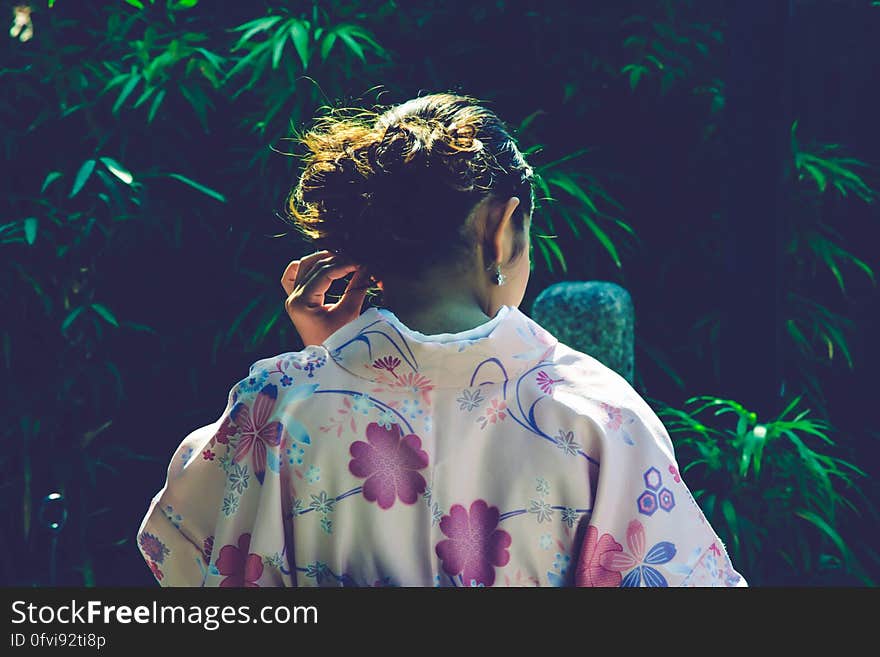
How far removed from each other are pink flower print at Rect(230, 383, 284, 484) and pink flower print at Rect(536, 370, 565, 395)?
0.31 m

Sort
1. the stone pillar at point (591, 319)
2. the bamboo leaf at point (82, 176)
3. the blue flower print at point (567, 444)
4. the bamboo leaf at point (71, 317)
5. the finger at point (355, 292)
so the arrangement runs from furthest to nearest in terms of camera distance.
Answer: the bamboo leaf at point (71, 317), the bamboo leaf at point (82, 176), the stone pillar at point (591, 319), the finger at point (355, 292), the blue flower print at point (567, 444)

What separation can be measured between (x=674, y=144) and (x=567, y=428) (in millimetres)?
2191

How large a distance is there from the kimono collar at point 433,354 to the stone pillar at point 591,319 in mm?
956

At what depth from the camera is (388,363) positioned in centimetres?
119

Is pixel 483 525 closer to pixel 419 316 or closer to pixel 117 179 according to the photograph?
pixel 419 316

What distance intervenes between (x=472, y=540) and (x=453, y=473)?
0.08 meters

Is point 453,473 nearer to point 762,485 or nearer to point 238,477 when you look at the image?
point 238,477

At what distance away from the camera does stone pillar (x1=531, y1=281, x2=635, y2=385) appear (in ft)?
7.05

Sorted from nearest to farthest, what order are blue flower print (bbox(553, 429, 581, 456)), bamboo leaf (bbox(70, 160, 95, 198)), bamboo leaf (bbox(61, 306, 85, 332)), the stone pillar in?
blue flower print (bbox(553, 429, 581, 456))
the stone pillar
bamboo leaf (bbox(70, 160, 95, 198))
bamboo leaf (bbox(61, 306, 85, 332))

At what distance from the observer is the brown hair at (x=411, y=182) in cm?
119

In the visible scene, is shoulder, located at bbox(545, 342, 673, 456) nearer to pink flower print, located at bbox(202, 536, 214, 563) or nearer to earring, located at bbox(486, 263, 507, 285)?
earring, located at bbox(486, 263, 507, 285)

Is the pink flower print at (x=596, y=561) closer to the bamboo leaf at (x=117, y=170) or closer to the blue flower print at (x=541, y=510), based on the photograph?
the blue flower print at (x=541, y=510)

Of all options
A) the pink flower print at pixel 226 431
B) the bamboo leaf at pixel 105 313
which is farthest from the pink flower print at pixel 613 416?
the bamboo leaf at pixel 105 313

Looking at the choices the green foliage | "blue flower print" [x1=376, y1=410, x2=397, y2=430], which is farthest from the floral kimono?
the green foliage
